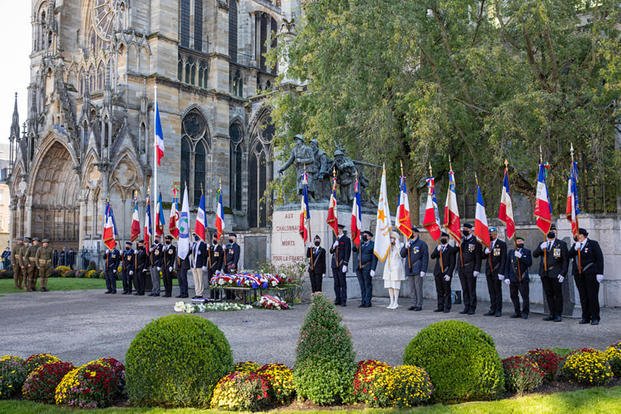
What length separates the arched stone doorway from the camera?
4034cm

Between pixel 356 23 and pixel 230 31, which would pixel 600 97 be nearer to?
pixel 356 23

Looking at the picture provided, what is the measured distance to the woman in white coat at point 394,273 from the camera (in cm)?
1543

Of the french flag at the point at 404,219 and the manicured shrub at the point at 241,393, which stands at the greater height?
the french flag at the point at 404,219

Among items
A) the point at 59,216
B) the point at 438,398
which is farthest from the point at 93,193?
the point at 438,398

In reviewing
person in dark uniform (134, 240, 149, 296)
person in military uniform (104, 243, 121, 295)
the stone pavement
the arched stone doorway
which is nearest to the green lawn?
the stone pavement

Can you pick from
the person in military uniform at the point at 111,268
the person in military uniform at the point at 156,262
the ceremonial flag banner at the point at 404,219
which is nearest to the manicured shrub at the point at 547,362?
the ceremonial flag banner at the point at 404,219

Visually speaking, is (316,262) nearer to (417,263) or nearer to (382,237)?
(382,237)

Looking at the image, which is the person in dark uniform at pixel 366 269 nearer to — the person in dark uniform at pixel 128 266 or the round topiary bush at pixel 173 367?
the person in dark uniform at pixel 128 266

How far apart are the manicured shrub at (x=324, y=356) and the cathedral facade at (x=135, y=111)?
29081mm

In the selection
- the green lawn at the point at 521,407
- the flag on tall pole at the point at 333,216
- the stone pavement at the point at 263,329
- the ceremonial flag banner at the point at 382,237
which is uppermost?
the flag on tall pole at the point at 333,216

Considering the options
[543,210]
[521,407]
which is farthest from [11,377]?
[543,210]

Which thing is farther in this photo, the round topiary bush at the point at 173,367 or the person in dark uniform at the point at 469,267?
the person in dark uniform at the point at 469,267

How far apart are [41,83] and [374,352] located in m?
38.8

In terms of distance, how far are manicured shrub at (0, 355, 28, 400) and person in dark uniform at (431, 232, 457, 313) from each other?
32.5ft
